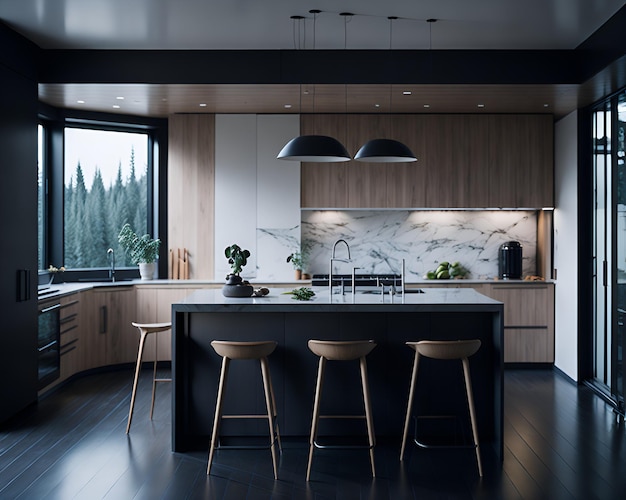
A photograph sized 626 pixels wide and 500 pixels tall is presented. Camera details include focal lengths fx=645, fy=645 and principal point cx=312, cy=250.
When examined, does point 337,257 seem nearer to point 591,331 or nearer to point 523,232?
point 523,232

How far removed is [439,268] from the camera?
7188 mm

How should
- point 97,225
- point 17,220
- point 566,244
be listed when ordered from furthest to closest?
1. point 97,225
2. point 566,244
3. point 17,220

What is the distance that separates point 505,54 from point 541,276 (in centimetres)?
282

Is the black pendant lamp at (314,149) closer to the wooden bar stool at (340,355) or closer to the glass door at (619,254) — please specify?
the wooden bar stool at (340,355)

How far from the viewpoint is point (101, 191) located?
23.1 feet

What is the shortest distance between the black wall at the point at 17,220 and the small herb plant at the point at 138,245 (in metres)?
1.59

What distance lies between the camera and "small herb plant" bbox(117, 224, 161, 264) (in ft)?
22.7

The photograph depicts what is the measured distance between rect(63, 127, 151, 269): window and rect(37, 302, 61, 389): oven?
1.26 meters

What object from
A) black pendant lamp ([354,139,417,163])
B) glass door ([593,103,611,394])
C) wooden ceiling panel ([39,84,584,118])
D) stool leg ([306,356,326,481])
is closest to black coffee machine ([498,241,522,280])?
glass door ([593,103,611,394])

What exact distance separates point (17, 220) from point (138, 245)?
1972mm

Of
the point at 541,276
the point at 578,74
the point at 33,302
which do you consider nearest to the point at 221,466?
the point at 33,302

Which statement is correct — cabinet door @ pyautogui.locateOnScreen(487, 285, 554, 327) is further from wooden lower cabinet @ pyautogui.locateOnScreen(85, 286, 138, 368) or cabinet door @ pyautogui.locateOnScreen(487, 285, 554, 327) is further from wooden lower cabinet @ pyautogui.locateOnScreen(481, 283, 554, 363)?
wooden lower cabinet @ pyautogui.locateOnScreen(85, 286, 138, 368)

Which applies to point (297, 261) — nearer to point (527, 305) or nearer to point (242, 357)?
point (527, 305)

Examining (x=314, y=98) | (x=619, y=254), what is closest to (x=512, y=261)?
(x=619, y=254)
